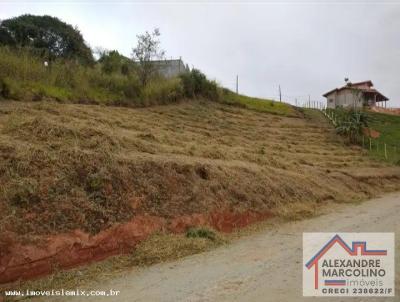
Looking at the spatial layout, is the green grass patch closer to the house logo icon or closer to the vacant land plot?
the vacant land plot

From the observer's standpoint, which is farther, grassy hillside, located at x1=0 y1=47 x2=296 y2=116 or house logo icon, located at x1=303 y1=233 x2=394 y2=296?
grassy hillside, located at x1=0 y1=47 x2=296 y2=116

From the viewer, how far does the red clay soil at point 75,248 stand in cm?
525

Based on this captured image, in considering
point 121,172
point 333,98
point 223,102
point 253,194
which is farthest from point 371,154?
point 333,98

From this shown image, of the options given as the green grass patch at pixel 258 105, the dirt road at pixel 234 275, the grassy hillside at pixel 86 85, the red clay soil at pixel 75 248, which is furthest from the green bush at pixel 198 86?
the red clay soil at pixel 75 248

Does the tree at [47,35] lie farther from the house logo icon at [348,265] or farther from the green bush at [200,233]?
the house logo icon at [348,265]

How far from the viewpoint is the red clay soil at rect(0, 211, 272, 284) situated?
17.2 ft

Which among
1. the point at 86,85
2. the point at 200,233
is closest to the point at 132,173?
the point at 200,233

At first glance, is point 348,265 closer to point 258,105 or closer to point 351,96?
point 258,105

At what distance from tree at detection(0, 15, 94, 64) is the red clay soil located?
19971mm

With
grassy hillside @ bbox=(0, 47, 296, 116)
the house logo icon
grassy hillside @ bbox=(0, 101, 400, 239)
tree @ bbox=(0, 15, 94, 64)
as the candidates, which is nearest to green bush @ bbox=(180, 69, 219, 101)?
grassy hillside @ bbox=(0, 47, 296, 116)

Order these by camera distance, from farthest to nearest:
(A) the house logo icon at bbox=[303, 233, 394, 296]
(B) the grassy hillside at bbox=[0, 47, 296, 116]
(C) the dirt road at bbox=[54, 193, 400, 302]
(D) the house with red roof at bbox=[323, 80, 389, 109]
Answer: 1. (D) the house with red roof at bbox=[323, 80, 389, 109]
2. (B) the grassy hillside at bbox=[0, 47, 296, 116]
3. (A) the house logo icon at bbox=[303, 233, 394, 296]
4. (C) the dirt road at bbox=[54, 193, 400, 302]

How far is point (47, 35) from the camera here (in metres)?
26.7

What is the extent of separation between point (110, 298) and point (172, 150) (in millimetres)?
6020

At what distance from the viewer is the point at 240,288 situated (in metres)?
5.20
